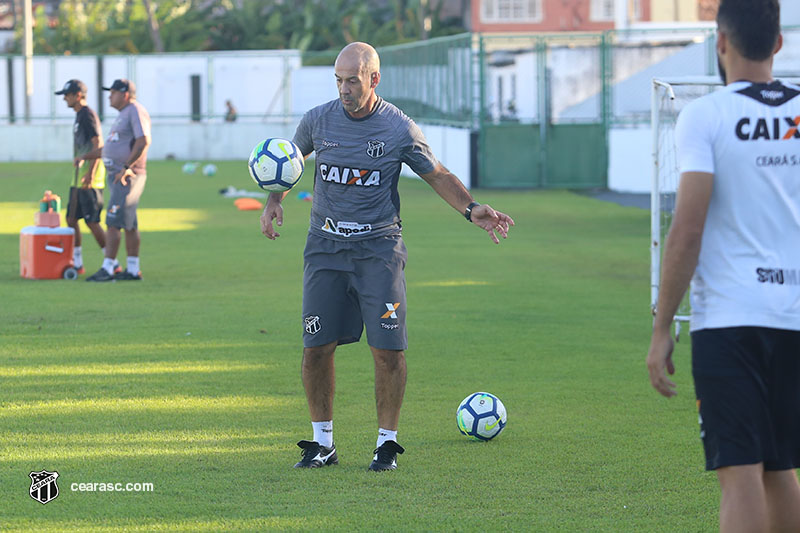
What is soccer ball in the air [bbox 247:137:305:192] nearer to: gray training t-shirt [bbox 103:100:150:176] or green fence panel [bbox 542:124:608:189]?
gray training t-shirt [bbox 103:100:150:176]

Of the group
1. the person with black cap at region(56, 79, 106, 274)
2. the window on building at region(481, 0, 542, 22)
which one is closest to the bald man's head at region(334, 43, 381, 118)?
the person with black cap at region(56, 79, 106, 274)

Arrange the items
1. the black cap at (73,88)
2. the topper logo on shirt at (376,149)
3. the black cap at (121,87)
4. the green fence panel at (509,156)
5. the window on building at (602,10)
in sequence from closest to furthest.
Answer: the topper logo on shirt at (376,149) < the black cap at (121,87) < the black cap at (73,88) < the green fence panel at (509,156) < the window on building at (602,10)

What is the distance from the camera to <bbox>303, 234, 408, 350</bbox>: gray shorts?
6.24 meters

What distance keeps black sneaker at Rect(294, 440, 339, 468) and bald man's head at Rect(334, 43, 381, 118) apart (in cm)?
176

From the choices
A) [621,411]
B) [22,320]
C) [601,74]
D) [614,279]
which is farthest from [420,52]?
[621,411]

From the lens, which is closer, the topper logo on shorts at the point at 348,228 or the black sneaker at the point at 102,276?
the topper logo on shorts at the point at 348,228

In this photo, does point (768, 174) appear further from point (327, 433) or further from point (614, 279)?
point (614, 279)

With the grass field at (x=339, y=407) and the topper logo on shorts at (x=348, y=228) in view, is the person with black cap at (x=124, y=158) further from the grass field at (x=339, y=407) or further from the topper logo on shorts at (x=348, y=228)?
the topper logo on shorts at (x=348, y=228)

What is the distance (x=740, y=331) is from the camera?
3.87 meters

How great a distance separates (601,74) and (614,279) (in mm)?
15469

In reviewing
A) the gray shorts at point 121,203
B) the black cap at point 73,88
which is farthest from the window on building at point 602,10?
the gray shorts at point 121,203

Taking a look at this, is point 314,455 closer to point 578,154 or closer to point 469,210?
point 469,210

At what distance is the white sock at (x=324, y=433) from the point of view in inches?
251

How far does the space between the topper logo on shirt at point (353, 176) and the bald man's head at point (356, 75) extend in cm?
30
